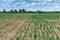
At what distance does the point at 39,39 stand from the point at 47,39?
1.94 feet

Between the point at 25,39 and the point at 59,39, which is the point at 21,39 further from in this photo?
the point at 59,39

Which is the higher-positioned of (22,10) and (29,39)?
(29,39)

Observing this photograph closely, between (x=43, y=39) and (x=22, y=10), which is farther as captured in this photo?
(x=22, y=10)

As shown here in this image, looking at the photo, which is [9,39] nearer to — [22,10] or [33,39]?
[33,39]

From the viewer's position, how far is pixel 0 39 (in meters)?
15.5

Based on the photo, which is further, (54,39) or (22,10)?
(22,10)

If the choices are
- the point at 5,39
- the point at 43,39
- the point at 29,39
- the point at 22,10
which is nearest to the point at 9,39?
the point at 5,39

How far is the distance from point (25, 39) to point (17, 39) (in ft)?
1.95

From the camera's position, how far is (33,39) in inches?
605

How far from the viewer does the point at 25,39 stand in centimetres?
1546

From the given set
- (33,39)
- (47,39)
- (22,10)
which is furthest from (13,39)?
(22,10)

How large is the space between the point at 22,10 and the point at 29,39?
116080 millimetres

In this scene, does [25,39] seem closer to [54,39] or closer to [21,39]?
[21,39]

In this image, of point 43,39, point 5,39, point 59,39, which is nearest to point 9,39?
point 5,39
